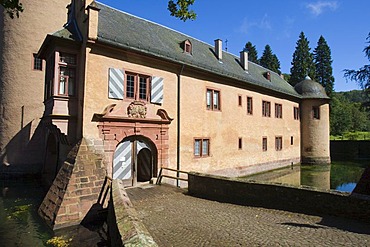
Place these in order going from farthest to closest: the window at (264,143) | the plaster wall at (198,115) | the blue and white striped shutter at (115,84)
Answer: the window at (264,143) < the blue and white striped shutter at (115,84) < the plaster wall at (198,115)

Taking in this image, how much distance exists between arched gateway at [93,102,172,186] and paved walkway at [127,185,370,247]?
2.58m

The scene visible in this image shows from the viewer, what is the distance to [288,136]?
83.1ft

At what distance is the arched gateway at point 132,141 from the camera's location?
11.5 m

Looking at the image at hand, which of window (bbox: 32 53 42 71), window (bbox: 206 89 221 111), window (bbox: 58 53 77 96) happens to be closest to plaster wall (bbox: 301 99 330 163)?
window (bbox: 206 89 221 111)

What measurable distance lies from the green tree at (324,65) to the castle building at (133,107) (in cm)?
3304

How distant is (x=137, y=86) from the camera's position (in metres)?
12.7

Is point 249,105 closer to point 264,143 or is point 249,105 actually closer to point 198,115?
point 264,143

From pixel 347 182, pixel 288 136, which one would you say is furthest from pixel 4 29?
pixel 347 182

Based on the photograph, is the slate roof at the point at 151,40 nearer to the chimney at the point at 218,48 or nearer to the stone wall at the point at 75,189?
the chimney at the point at 218,48

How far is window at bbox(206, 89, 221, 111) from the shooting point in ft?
54.7

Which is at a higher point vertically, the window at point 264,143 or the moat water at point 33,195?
the window at point 264,143

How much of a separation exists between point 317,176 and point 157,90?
52.2ft

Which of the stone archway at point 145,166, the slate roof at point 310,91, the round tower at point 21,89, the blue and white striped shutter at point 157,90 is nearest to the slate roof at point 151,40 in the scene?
the blue and white striped shutter at point 157,90

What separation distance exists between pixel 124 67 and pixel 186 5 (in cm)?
576
